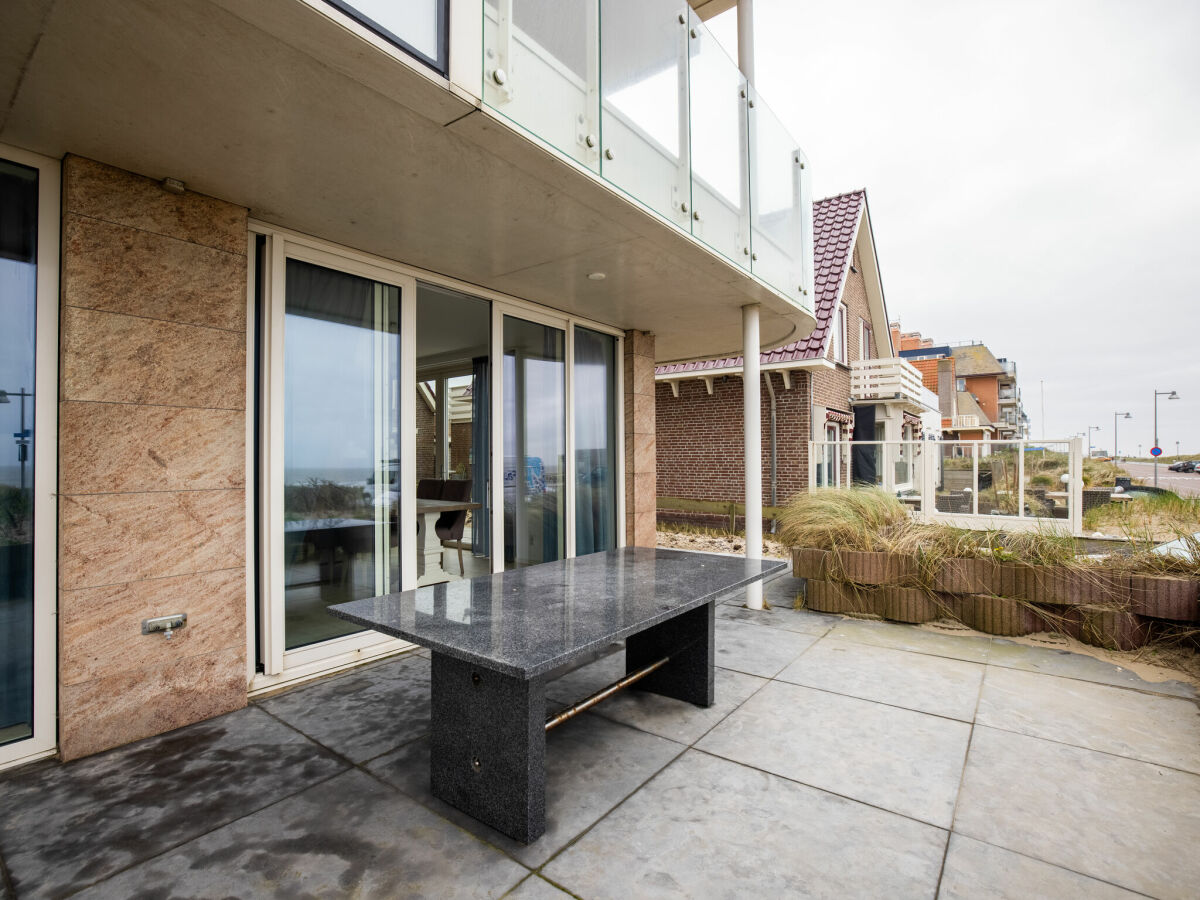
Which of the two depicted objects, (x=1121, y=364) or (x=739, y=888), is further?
(x=1121, y=364)

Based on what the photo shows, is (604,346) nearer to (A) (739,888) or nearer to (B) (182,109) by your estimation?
(B) (182,109)

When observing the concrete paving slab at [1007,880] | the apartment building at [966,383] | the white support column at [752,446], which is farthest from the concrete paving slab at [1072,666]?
the apartment building at [966,383]

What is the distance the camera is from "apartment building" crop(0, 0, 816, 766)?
2.03 m

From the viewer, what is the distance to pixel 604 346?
6.17 m

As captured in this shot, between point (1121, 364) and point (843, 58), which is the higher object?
point (1121, 364)

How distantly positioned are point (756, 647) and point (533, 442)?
2.56 m

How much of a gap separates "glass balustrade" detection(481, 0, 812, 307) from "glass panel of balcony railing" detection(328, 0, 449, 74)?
214 mm

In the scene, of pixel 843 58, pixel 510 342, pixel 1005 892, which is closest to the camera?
pixel 1005 892

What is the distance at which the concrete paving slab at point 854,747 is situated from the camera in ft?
7.43

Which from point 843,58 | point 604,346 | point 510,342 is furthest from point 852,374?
point 510,342

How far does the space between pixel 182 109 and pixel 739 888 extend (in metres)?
3.33

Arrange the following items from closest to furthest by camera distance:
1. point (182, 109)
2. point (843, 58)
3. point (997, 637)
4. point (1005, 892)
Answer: point (1005, 892) → point (182, 109) → point (997, 637) → point (843, 58)

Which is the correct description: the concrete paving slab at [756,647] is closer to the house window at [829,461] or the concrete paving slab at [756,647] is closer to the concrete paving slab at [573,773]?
the concrete paving slab at [573,773]

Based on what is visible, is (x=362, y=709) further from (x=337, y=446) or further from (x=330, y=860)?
(x=337, y=446)
